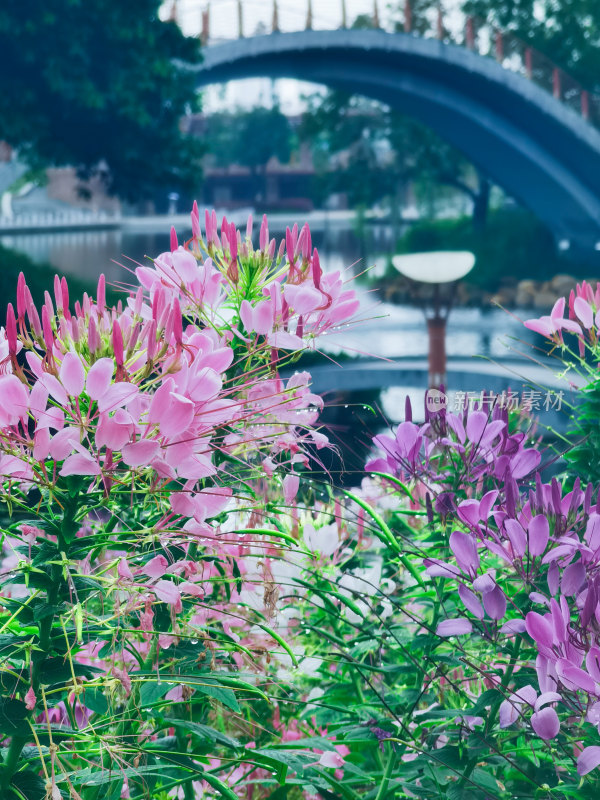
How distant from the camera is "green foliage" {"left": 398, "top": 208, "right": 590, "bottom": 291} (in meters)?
14.5

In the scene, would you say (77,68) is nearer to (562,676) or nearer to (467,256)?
(467,256)

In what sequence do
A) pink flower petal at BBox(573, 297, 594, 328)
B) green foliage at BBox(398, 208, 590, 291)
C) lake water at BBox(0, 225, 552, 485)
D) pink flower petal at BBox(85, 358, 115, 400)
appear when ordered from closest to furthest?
1. pink flower petal at BBox(85, 358, 115, 400)
2. pink flower petal at BBox(573, 297, 594, 328)
3. lake water at BBox(0, 225, 552, 485)
4. green foliage at BBox(398, 208, 590, 291)

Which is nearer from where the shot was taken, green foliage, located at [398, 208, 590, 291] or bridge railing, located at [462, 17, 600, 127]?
bridge railing, located at [462, 17, 600, 127]

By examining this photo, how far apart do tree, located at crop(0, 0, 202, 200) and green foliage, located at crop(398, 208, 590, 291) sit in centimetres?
661

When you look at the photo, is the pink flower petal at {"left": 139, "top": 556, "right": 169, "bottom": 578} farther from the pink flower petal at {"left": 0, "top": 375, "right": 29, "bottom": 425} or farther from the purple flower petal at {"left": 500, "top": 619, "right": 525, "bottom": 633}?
the purple flower petal at {"left": 500, "top": 619, "right": 525, "bottom": 633}

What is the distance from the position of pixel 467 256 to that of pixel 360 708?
3732mm

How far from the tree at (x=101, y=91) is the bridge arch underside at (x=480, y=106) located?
10.7 ft

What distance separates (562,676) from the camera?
0.68 m

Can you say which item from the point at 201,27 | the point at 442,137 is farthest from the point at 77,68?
the point at 442,137

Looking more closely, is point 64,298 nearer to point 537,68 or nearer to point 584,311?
point 584,311

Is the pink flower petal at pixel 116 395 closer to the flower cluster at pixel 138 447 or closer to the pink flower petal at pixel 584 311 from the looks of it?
the flower cluster at pixel 138 447

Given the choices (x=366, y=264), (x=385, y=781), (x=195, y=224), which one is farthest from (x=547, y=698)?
(x=366, y=264)

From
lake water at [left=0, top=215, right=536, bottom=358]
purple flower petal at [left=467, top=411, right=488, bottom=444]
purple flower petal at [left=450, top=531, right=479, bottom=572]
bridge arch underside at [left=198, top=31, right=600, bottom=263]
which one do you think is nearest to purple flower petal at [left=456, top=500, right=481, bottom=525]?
purple flower petal at [left=450, top=531, right=479, bottom=572]

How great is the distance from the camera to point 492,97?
13594 mm
